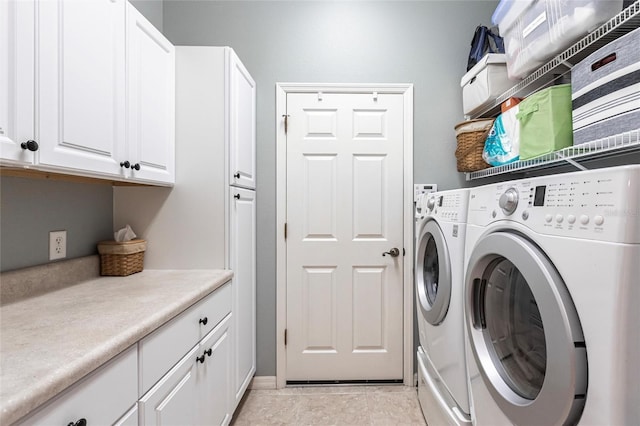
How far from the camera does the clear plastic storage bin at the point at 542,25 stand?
3.65 ft

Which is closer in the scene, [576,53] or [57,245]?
[576,53]

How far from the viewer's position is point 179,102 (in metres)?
1.68

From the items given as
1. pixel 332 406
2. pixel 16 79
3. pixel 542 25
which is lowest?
pixel 332 406

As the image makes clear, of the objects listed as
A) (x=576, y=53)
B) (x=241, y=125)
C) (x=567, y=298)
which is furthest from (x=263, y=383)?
(x=576, y=53)

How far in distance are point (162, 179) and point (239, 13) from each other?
1.39 m

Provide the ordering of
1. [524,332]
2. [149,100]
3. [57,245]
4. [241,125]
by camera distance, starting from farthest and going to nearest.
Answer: [241,125], [149,100], [57,245], [524,332]

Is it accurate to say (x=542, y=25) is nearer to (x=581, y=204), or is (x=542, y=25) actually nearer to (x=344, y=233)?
(x=581, y=204)

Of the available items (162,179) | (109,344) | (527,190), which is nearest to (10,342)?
(109,344)

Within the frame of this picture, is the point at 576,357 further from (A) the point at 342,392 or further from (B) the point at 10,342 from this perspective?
(A) the point at 342,392

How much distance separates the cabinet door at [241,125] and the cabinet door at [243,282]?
0.11 meters

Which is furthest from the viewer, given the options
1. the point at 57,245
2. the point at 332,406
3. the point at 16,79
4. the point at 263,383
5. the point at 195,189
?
the point at 263,383

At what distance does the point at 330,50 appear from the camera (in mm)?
2203

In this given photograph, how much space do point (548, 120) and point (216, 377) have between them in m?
1.87

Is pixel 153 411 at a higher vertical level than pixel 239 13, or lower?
lower
